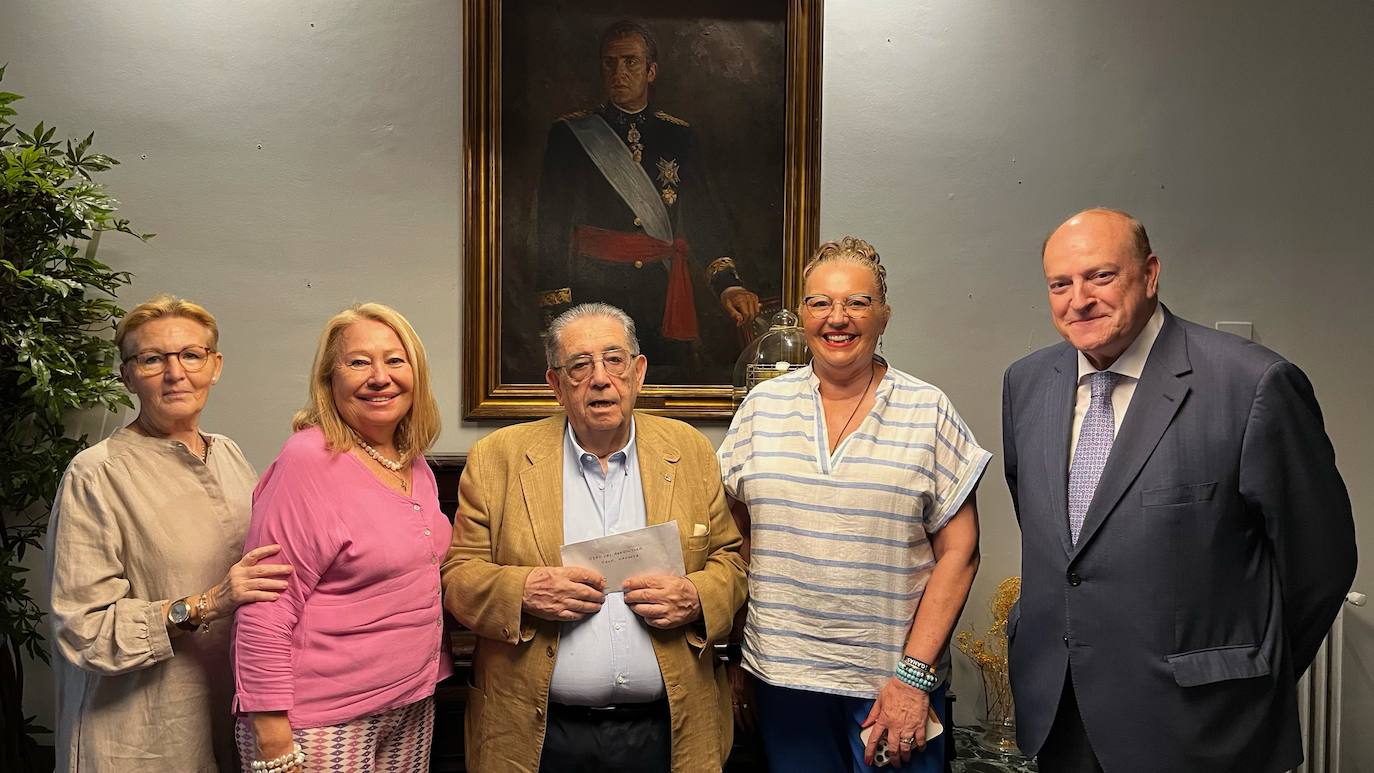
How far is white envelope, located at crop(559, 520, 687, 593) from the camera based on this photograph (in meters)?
2.09

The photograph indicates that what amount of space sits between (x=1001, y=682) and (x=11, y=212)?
3716 mm

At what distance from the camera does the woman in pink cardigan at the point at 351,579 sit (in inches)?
73.3

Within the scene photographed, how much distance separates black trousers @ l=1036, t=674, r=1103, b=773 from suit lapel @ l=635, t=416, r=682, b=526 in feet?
3.11

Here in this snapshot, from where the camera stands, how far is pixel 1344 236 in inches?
147

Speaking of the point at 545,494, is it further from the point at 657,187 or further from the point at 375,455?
the point at 657,187

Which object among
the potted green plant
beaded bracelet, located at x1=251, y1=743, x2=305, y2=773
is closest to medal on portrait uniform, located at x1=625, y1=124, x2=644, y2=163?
the potted green plant

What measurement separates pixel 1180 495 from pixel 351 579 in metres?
1.70

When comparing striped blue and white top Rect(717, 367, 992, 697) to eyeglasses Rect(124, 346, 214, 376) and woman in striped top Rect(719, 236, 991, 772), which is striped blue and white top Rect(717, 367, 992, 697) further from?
eyeglasses Rect(124, 346, 214, 376)

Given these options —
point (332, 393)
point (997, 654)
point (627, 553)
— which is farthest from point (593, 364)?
point (997, 654)

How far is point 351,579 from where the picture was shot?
194cm

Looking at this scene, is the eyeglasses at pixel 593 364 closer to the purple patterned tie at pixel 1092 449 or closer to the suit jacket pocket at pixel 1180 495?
the purple patterned tie at pixel 1092 449

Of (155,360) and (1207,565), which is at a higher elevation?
(155,360)

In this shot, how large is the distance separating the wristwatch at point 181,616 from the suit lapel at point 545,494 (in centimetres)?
74

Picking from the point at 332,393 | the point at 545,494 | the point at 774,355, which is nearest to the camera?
the point at 332,393
